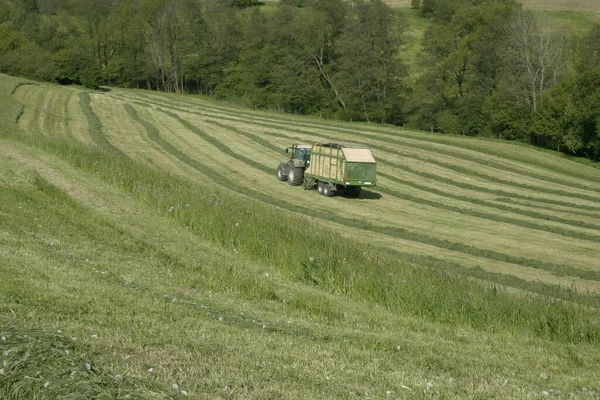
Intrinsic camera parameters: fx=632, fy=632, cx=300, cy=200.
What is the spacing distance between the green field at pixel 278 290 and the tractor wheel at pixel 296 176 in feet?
5.50

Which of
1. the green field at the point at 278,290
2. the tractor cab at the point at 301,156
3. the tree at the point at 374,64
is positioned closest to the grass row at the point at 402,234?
the green field at the point at 278,290

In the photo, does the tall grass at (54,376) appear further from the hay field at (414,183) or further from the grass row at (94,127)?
the grass row at (94,127)

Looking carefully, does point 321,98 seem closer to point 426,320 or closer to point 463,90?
point 463,90

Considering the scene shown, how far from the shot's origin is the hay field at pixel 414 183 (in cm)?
2169

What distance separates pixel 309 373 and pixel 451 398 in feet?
5.04

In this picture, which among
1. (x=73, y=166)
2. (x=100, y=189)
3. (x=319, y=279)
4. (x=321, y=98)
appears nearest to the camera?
(x=319, y=279)

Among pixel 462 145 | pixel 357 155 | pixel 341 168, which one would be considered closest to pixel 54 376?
pixel 341 168

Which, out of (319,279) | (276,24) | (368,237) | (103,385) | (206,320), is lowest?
(368,237)

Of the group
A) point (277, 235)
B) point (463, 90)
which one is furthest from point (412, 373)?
point (463, 90)

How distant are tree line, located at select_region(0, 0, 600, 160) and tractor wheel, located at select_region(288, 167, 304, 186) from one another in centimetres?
2697

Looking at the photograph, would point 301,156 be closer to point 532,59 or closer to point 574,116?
point 574,116

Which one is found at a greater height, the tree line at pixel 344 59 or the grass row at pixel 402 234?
the tree line at pixel 344 59

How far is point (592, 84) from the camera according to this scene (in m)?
49.8

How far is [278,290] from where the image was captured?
39.4ft
